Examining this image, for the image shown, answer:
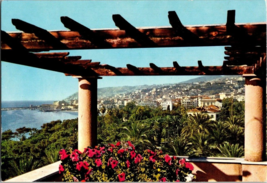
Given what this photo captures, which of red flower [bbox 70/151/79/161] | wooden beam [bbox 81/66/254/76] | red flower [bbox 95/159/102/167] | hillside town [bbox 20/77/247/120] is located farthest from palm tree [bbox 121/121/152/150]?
red flower [bbox 95/159/102/167]

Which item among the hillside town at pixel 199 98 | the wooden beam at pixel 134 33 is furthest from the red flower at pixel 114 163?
the hillside town at pixel 199 98

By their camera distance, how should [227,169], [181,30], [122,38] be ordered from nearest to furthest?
[181,30] → [122,38] → [227,169]

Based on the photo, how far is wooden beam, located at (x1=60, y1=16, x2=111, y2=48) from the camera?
10.1 feet

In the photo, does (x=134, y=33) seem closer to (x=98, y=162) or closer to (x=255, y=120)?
(x=98, y=162)

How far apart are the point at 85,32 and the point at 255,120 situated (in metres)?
5.00

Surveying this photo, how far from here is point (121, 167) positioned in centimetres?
526

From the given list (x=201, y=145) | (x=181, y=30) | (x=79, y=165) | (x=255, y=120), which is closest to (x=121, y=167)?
(x=79, y=165)

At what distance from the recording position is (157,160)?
556 centimetres

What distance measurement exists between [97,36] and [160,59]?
183 ft

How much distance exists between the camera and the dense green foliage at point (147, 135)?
11801mm

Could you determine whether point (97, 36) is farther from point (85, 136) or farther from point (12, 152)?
point (12, 152)

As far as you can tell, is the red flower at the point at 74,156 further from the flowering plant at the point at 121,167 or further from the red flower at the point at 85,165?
the red flower at the point at 85,165

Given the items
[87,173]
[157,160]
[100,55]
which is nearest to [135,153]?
[157,160]

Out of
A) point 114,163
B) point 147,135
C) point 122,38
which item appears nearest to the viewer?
point 122,38
